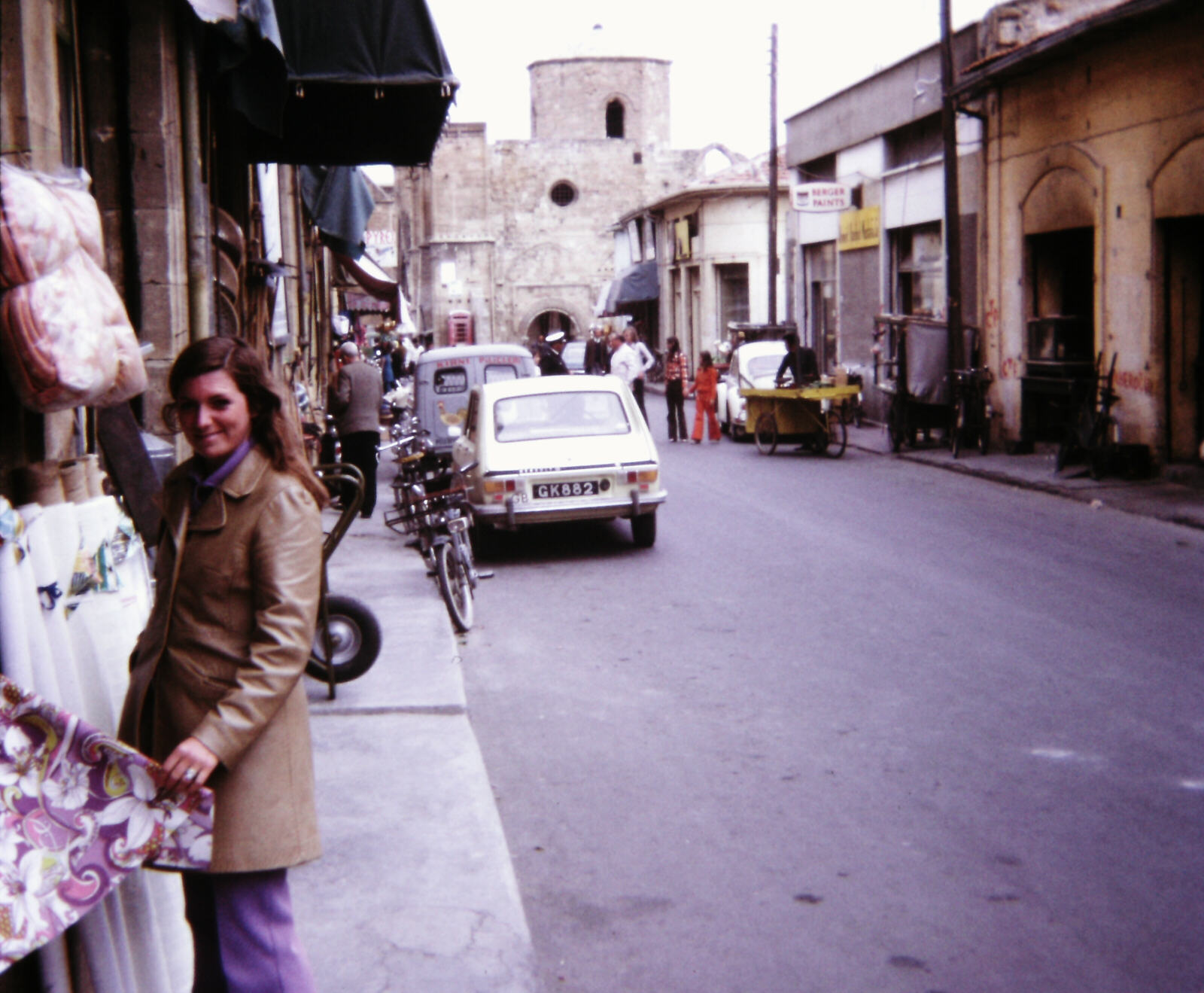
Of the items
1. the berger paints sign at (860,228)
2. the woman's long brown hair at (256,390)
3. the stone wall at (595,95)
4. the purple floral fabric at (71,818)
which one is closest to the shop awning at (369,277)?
the berger paints sign at (860,228)

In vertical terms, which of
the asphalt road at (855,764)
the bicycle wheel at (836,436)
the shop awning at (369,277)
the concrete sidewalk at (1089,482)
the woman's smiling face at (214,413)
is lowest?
the asphalt road at (855,764)

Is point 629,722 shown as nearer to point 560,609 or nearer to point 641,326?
point 560,609

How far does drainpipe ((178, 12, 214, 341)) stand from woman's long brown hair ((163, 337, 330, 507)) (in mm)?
5197

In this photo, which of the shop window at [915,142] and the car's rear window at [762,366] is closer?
the shop window at [915,142]

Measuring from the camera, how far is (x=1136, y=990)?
389 cm

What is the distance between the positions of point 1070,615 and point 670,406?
15483mm

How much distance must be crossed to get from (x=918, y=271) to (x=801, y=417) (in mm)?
4958

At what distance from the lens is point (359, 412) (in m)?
14.4

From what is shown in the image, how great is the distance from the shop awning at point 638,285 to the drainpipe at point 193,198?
145 ft

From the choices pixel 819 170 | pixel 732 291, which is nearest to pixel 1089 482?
pixel 819 170

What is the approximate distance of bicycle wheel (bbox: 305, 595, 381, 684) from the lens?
731cm

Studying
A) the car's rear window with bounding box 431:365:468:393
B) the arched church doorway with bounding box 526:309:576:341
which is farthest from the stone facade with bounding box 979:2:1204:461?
the arched church doorway with bounding box 526:309:576:341

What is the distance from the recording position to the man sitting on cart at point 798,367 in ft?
70.3

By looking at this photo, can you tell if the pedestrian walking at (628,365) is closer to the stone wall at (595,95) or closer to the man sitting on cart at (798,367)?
the man sitting on cart at (798,367)
